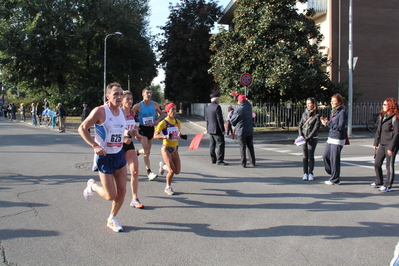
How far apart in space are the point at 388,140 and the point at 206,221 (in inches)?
160

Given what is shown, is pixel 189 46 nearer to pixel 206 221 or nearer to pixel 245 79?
pixel 245 79

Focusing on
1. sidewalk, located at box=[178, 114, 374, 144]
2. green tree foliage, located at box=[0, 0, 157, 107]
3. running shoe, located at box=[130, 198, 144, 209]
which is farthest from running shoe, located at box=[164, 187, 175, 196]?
green tree foliage, located at box=[0, 0, 157, 107]

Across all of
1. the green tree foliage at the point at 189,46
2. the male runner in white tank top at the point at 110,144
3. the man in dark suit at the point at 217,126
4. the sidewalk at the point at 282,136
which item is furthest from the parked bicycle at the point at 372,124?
the green tree foliage at the point at 189,46

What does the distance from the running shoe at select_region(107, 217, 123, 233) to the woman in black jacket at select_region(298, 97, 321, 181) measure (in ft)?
15.0

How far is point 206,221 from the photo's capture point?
476cm

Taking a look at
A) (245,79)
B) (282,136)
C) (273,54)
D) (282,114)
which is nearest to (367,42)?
(282,114)

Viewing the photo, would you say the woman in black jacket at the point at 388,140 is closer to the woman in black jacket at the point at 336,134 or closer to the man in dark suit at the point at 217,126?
the woman in black jacket at the point at 336,134

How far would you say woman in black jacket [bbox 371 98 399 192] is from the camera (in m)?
6.35

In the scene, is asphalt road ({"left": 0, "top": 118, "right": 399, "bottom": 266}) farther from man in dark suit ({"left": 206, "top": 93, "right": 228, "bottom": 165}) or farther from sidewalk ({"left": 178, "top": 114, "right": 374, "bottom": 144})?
sidewalk ({"left": 178, "top": 114, "right": 374, "bottom": 144})

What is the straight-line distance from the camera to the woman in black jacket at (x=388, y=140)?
20.8 feet

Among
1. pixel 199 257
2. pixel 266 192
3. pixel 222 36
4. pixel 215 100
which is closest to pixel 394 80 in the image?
pixel 222 36

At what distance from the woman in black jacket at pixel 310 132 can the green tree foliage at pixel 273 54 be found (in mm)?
9884

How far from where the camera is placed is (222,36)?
781 inches

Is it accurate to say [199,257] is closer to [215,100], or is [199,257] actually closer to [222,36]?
[215,100]
